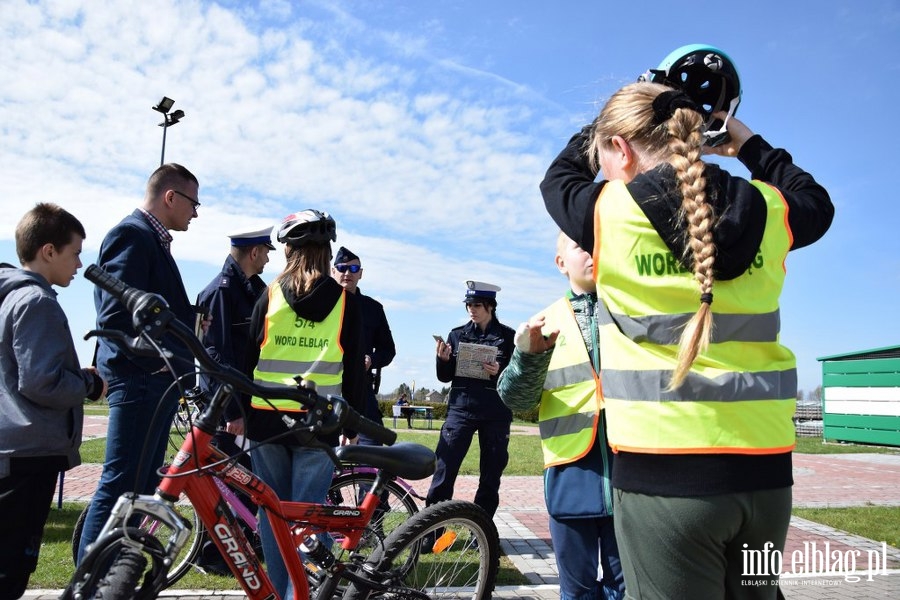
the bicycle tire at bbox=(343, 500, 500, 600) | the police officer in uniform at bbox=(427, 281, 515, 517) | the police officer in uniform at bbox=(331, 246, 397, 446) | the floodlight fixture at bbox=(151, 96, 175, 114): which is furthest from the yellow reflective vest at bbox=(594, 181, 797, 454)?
the floodlight fixture at bbox=(151, 96, 175, 114)

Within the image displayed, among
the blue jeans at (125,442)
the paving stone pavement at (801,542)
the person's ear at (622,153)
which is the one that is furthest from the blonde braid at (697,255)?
the paving stone pavement at (801,542)

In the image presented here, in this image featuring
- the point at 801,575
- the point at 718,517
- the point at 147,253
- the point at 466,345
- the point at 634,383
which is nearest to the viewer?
the point at 718,517

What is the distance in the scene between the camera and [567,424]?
2941 mm

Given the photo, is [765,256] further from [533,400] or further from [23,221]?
[23,221]

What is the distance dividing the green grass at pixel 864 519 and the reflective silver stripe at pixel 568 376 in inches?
220

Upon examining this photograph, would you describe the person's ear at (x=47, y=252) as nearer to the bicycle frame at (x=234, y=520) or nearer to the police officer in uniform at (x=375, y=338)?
the bicycle frame at (x=234, y=520)

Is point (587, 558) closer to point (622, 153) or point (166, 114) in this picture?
point (622, 153)

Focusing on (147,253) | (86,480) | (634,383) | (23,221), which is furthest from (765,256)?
(86,480)

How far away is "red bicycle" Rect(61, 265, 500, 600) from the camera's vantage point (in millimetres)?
2020

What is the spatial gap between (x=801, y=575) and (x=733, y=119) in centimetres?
460

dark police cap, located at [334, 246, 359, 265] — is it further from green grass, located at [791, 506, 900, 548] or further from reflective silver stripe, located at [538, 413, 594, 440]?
green grass, located at [791, 506, 900, 548]

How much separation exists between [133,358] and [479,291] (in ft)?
10.8

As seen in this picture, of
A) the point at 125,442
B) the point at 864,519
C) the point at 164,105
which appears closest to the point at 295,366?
the point at 125,442

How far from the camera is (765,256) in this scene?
5.54 ft
